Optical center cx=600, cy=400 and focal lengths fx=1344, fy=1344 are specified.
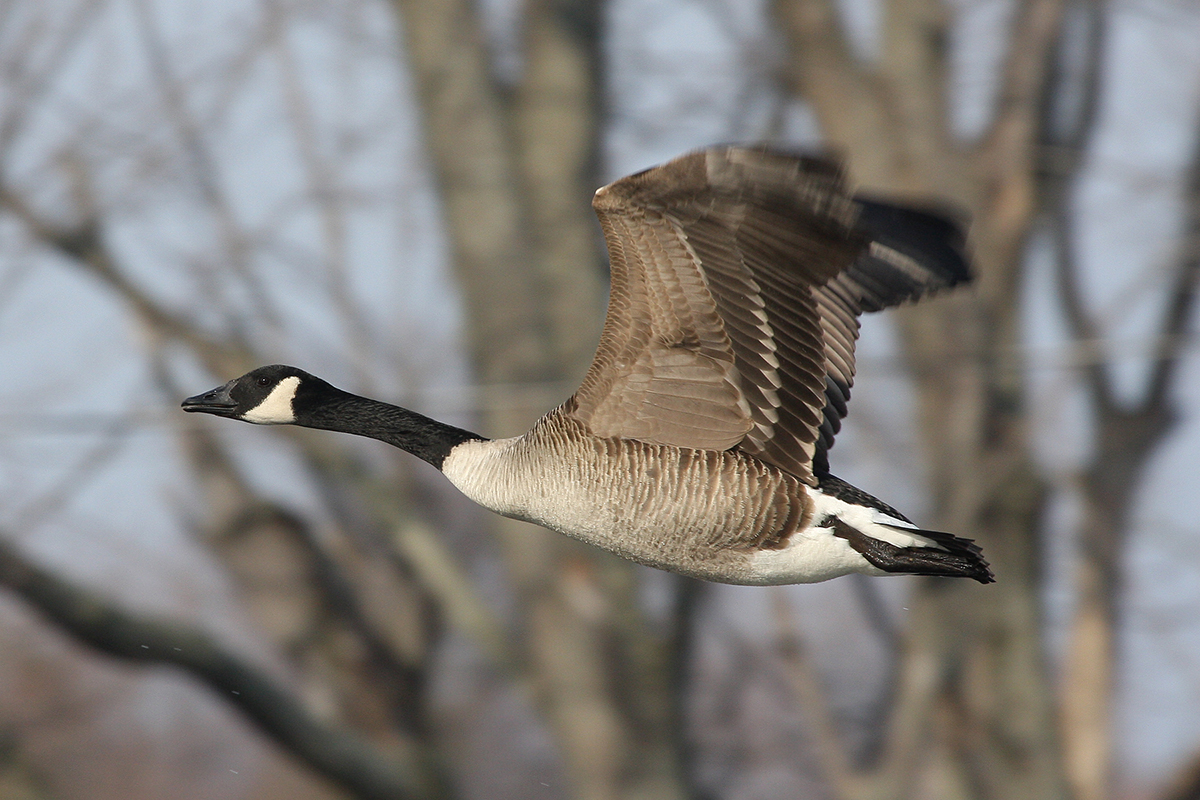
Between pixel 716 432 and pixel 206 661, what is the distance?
3403mm

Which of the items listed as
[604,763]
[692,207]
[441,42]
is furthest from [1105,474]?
[692,207]

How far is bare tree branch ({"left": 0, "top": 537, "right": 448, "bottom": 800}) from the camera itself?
5.04m

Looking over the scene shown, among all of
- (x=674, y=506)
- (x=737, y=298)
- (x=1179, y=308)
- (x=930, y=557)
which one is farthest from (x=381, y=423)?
(x=1179, y=308)

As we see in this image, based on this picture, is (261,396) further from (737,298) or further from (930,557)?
(930,557)

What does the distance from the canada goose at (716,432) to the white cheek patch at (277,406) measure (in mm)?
473

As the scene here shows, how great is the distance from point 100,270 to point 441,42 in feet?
6.17

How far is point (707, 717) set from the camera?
6727 millimetres

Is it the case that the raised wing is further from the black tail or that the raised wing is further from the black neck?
the black neck

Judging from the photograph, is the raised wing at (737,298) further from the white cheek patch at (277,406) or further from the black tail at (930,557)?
the white cheek patch at (277,406)

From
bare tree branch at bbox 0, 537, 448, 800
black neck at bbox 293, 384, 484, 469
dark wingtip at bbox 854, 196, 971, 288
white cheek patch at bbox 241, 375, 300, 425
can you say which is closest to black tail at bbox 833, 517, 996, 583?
dark wingtip at bbox 854, 196, 971, 288

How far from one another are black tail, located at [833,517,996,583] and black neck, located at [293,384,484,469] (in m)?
0.81

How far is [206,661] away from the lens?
520cm

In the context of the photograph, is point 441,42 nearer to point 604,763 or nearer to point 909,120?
point 909,120

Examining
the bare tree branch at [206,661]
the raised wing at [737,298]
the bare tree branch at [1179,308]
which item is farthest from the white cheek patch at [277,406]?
the bare tree branch at [1179,308]
